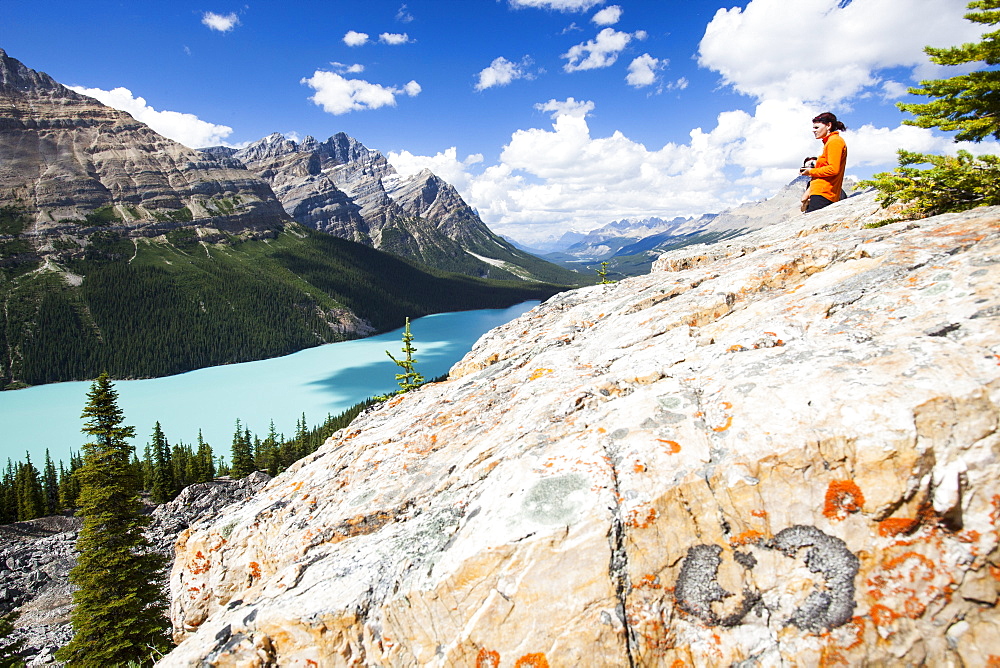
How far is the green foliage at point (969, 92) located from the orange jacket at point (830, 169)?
1.55 m

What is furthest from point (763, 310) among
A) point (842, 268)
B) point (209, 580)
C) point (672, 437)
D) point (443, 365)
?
point (443, 365)

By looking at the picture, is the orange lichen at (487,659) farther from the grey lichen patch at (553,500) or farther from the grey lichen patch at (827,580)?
the grey lichen patch at (827,580)

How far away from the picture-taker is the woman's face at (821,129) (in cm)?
1222

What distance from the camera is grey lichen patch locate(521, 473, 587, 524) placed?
4.99 metres

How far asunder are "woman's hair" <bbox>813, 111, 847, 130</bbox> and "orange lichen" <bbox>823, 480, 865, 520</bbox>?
1206 cm

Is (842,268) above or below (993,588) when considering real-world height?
above

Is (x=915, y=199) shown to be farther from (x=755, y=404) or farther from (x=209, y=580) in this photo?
(x=209, y=580)

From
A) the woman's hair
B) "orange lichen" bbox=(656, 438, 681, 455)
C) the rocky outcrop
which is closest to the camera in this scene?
"orange lichen" bbox=(656, 438, 681, 455)

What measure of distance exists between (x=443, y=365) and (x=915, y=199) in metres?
139


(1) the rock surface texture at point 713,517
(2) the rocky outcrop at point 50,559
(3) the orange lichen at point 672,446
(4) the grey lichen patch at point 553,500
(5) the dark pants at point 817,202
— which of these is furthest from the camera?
(2) the rocky outcrop at point 50,559

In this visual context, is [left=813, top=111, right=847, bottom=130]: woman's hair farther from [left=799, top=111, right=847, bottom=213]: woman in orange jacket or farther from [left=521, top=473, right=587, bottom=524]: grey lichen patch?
[left=521, top=473, right=587, bottom=524]: grey lichen patch

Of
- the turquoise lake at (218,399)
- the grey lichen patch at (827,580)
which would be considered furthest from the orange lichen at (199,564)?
the turquoise lake at (218,399)

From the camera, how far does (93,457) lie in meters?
22.2

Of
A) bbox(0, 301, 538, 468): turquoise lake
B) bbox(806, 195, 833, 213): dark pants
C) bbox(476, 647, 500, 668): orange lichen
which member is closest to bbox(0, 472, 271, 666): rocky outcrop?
bbox(476, 647, 500, 668): orange lichen
